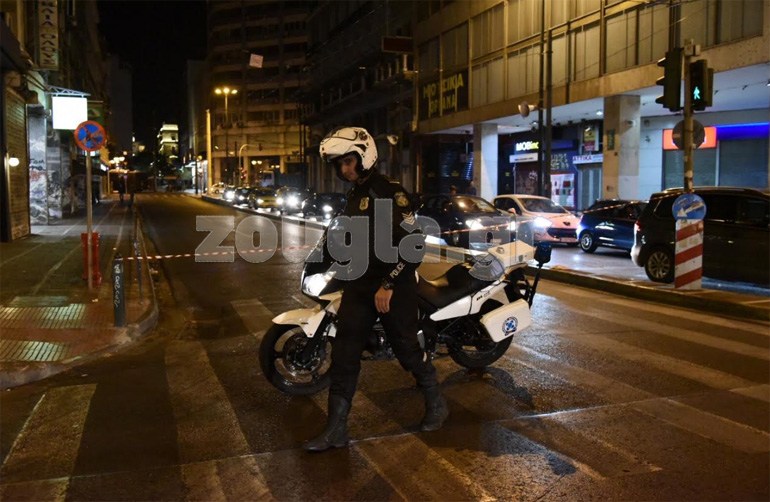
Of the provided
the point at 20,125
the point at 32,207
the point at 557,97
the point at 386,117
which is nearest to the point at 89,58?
the point at 386,117

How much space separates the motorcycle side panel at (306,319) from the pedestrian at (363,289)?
28.8 inches

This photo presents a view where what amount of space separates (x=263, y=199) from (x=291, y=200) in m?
4.05

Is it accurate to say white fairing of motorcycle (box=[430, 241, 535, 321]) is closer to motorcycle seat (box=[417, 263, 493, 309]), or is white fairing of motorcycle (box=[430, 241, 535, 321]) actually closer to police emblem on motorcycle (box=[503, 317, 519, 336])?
motorcycle seat (box=[417, 263, 493, 309])

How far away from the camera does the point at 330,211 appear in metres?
33.7

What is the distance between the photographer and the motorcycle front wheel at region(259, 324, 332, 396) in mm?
6031

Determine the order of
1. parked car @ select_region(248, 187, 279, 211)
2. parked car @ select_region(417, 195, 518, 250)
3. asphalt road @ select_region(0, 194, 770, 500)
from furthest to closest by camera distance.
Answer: parked car @ select_region(248, 187, 279, 211) → parked car @ select_region(417, 195, 518, 250) → asphalt road @ select_region(0, 194, 770, 500)

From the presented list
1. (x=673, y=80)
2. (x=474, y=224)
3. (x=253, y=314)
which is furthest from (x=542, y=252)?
(x=474, y=224)

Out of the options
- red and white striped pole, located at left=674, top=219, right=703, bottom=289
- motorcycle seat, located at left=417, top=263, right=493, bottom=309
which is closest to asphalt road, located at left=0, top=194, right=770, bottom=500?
motorcycle seat, located at left=417, top=263, right=493, bottom=309

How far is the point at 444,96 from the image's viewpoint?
121 feet

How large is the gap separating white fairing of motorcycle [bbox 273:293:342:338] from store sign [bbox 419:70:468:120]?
29901 mm

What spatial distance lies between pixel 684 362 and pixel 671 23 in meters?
17.1

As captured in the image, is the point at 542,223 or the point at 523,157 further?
the point at 523,157

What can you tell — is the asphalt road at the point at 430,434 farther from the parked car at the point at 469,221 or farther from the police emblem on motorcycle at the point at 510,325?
the parked car at the point at 469,221

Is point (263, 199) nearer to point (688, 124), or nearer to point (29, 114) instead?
point (29, 114)
